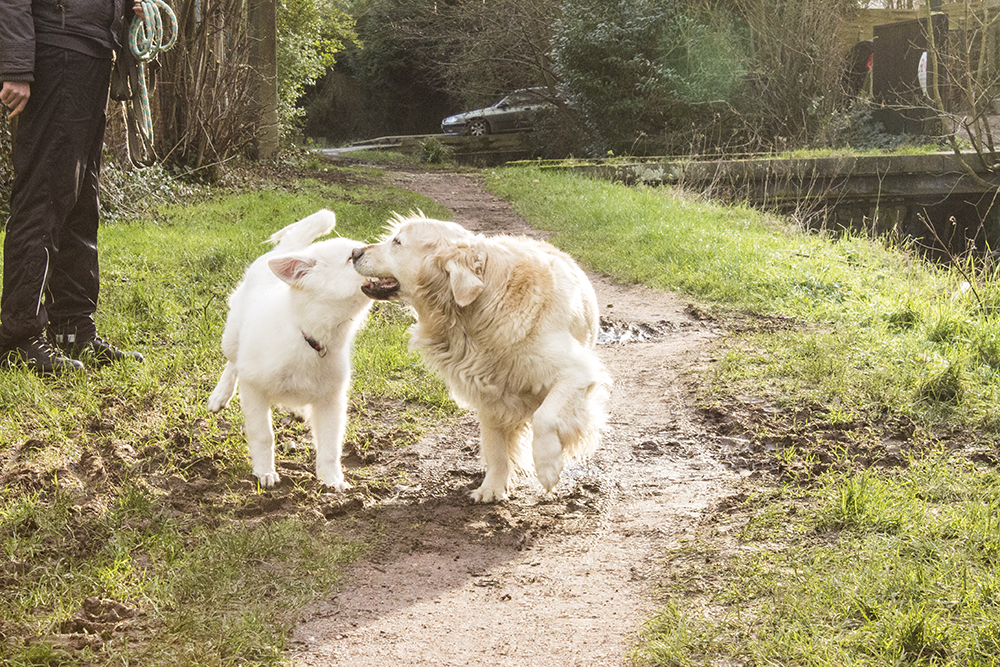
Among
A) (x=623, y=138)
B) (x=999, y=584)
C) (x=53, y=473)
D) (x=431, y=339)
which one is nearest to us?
(x=999, y=584)

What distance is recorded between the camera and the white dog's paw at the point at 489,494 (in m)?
4.05

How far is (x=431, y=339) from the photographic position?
4125mm

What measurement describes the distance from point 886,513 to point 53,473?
11.8 ft

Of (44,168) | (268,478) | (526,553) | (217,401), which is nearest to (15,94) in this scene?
(44,168)

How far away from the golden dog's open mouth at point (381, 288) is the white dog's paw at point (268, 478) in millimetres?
979

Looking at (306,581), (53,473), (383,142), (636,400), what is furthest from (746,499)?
(383,142)

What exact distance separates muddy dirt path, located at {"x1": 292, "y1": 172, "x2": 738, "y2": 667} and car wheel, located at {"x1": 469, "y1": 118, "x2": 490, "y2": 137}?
24.1 m

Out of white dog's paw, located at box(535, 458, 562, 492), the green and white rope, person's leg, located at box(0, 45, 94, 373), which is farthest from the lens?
the green and white rope

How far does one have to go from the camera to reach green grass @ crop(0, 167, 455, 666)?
275cm

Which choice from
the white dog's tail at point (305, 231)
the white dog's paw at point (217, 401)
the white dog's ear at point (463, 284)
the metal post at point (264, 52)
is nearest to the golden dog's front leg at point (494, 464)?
the white dog's ear at point (463, 284)

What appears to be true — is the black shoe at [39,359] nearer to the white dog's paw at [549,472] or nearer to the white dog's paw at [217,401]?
the white dog's paw at [217,401]

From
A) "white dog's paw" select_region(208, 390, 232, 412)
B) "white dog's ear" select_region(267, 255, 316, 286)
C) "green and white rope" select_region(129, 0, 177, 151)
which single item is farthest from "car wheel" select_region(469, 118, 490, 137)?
"white dog's ear" select_region(267, 255, 316, 286)

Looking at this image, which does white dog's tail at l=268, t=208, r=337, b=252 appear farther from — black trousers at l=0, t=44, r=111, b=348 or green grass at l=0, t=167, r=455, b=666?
black trousers at l=0, t=44, r=111, b=348

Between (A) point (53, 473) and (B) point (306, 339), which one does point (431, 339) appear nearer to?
(B) point (306, 339)
